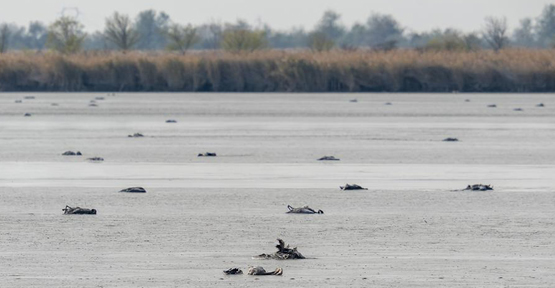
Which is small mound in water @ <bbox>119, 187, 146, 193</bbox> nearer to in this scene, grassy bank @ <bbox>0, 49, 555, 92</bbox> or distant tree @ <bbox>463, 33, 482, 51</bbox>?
grassy bank @ <bbox>0, 49, 555, 92</bbox>

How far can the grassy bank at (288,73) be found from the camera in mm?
66375

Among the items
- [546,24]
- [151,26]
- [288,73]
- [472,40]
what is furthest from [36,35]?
[288,73]

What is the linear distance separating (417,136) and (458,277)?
63.7ft

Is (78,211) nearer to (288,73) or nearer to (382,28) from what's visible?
(288,73)

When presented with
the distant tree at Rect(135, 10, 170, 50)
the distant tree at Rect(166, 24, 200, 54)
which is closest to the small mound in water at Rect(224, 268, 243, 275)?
the distant tree at Rect(166, 24, 200, 54)

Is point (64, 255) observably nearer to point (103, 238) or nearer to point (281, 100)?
point (103, 238)

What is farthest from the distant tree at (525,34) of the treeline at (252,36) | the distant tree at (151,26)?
the distant tree at (151,26)

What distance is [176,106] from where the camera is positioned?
47562mm

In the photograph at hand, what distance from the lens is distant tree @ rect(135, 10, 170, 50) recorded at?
173488 millimetres

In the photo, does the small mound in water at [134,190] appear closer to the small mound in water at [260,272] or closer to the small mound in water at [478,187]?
the small mound in water at [478,187]

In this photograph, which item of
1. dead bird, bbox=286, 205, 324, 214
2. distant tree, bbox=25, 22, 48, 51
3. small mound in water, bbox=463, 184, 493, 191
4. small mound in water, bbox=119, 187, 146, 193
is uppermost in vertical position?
dead bird, bbox=286, 205, 324, 214

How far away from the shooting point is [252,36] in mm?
93062

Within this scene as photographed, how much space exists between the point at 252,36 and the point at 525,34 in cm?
10019

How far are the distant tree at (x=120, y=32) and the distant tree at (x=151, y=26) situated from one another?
7094cm
